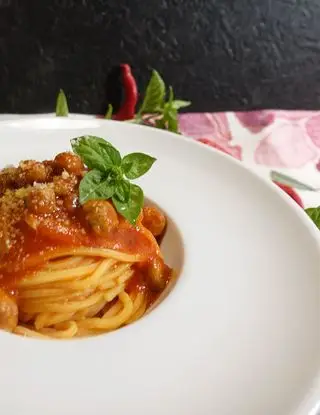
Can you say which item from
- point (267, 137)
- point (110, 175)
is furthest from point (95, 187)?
point (267, 137)

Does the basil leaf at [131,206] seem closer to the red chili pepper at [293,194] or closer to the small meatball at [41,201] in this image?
the small meatball at [41,201]

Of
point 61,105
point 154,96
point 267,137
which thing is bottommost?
point 267,137

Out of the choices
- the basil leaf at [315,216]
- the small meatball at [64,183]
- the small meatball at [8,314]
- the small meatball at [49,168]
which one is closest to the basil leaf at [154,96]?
the basil leaf at [315,216]

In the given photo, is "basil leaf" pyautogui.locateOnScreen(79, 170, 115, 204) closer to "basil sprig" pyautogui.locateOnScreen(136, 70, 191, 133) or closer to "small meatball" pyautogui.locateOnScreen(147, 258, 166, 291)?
"small meatball" pyautogui.locateOnScreen(147, 258, 166, 291)

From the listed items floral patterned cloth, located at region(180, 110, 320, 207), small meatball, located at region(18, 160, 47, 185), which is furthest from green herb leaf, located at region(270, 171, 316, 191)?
small meatball, located at region(18, 160, 47, 185)

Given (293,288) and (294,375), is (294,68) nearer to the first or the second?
(293,288)

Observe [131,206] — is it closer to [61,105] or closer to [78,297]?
[78,297]
